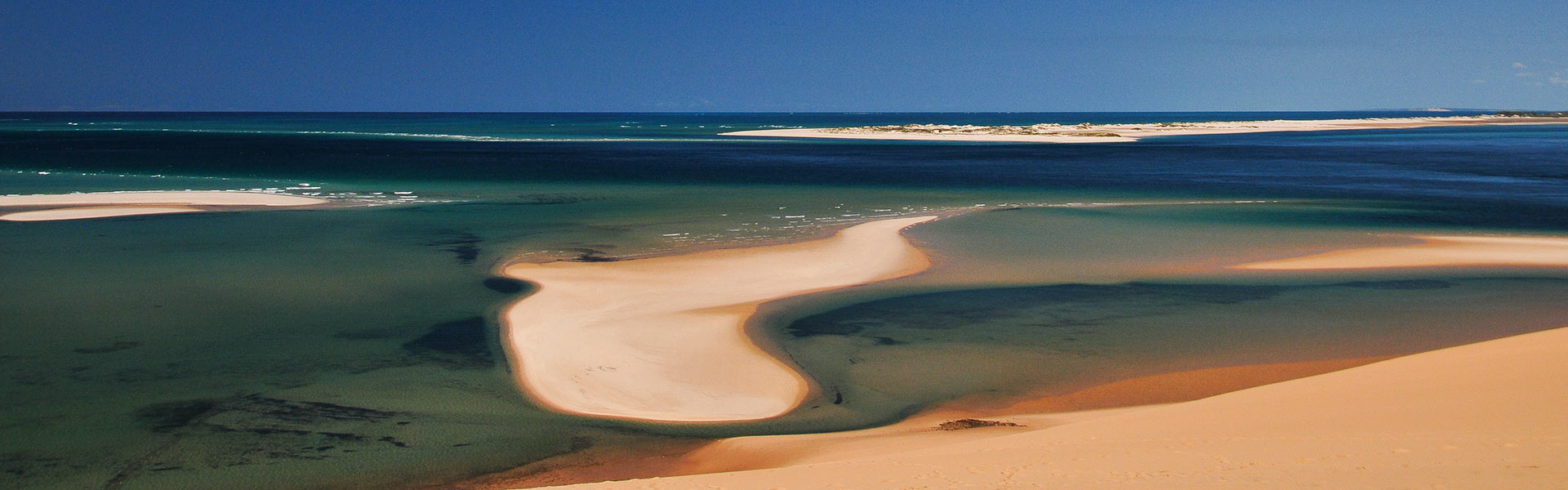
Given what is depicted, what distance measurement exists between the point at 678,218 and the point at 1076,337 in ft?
48.4

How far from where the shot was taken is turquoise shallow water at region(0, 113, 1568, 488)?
9.52 metres

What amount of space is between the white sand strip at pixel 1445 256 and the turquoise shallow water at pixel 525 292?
97 centimetres

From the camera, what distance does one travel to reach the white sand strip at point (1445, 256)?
1888 centimetres

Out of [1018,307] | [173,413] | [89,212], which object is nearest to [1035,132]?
[89,212]

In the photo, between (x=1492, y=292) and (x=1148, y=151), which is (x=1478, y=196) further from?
(x=1148, y=151)

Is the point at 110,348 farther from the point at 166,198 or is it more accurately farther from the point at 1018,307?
Answer: the point at 166,198

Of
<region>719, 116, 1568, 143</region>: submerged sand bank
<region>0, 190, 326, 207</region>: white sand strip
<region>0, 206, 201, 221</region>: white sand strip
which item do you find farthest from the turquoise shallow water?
<region>719, 116, 1568, 143</region>: submerged sand bank

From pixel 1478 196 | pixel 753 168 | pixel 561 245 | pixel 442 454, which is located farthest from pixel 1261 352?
pixel 753 168

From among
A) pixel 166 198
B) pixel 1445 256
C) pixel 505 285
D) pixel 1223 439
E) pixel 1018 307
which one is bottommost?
pixel 166 198

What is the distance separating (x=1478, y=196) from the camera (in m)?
32.3

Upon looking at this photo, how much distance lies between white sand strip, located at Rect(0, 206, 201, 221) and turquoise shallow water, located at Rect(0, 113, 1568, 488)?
1.25 metres

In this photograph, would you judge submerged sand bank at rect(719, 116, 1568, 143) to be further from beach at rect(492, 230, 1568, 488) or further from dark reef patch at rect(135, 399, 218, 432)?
dark reef patch at rect(135, 399, 218, 432)

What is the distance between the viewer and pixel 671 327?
13469 millimetres

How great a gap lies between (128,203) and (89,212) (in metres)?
2.19
